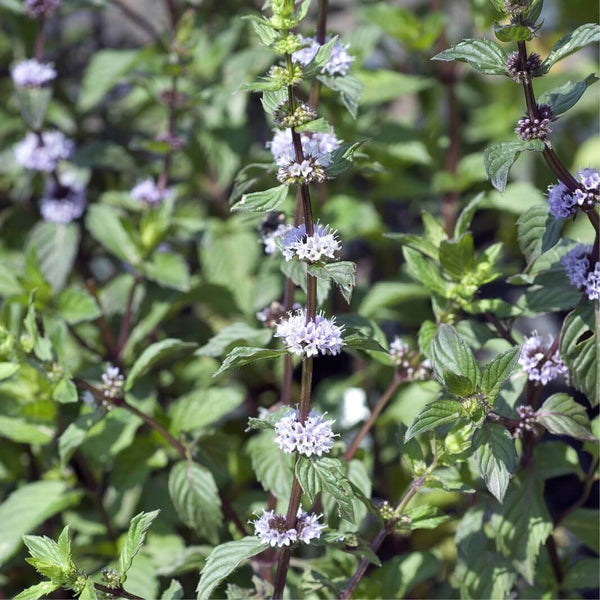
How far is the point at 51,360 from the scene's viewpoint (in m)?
1.54

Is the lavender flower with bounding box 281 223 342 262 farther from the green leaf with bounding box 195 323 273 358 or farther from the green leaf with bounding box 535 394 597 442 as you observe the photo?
the green leaf with bounding box 535 394 597 442

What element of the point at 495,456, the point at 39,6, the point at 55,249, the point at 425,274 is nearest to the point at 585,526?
the point at 495,456

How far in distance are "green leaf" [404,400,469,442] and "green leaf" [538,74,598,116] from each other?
1.57 ft

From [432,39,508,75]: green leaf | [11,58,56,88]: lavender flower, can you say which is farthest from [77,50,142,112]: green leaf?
[432,39,508,75]: green leaf

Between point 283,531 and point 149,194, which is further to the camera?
point 149,194

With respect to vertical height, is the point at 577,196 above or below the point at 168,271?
above

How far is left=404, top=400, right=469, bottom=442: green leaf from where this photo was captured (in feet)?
3.96

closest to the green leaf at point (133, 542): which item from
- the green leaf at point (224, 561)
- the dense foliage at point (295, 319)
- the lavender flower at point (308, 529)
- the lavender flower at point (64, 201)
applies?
the dense foliage at point (295, 319)

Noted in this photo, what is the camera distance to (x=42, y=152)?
209cm

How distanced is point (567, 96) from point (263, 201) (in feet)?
1.66

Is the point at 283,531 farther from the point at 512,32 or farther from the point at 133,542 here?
the point at 512,32

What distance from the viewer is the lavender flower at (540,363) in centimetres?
137

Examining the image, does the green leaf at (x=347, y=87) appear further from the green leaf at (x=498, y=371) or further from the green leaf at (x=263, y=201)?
the green leaf at (x=498, y=371)

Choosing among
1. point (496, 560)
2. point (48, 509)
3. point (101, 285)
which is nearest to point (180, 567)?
point (48, 509)
